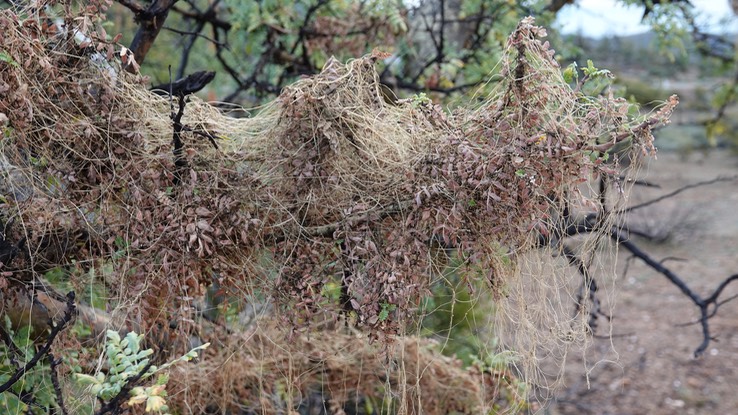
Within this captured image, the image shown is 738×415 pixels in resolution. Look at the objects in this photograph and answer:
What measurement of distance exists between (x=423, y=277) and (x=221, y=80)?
4625 millimetres

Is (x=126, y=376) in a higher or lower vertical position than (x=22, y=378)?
higher

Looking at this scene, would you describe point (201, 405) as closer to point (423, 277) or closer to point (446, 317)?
point (423, 277)

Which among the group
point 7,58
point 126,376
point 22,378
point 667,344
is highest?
point 7,58

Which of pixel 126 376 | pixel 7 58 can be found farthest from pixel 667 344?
pixel 7 58

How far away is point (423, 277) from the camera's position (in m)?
2.50

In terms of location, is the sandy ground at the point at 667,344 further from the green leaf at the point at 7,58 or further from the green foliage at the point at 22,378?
the green leaf at the point at 7,58

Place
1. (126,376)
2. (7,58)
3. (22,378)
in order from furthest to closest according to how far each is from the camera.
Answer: (22,378)
(7,58)
(126,376)

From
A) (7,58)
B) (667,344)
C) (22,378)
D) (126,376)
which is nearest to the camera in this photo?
(126,376)

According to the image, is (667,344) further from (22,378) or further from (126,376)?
(126,376)

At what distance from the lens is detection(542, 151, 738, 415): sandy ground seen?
6.55m

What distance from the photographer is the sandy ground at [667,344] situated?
6551 mm

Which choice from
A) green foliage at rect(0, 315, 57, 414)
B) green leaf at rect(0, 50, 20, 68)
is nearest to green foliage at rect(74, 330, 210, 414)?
green foliage at rect(0, 315, 57, 414)

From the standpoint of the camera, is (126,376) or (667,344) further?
(667,344)

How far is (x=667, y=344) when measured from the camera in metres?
7.76
